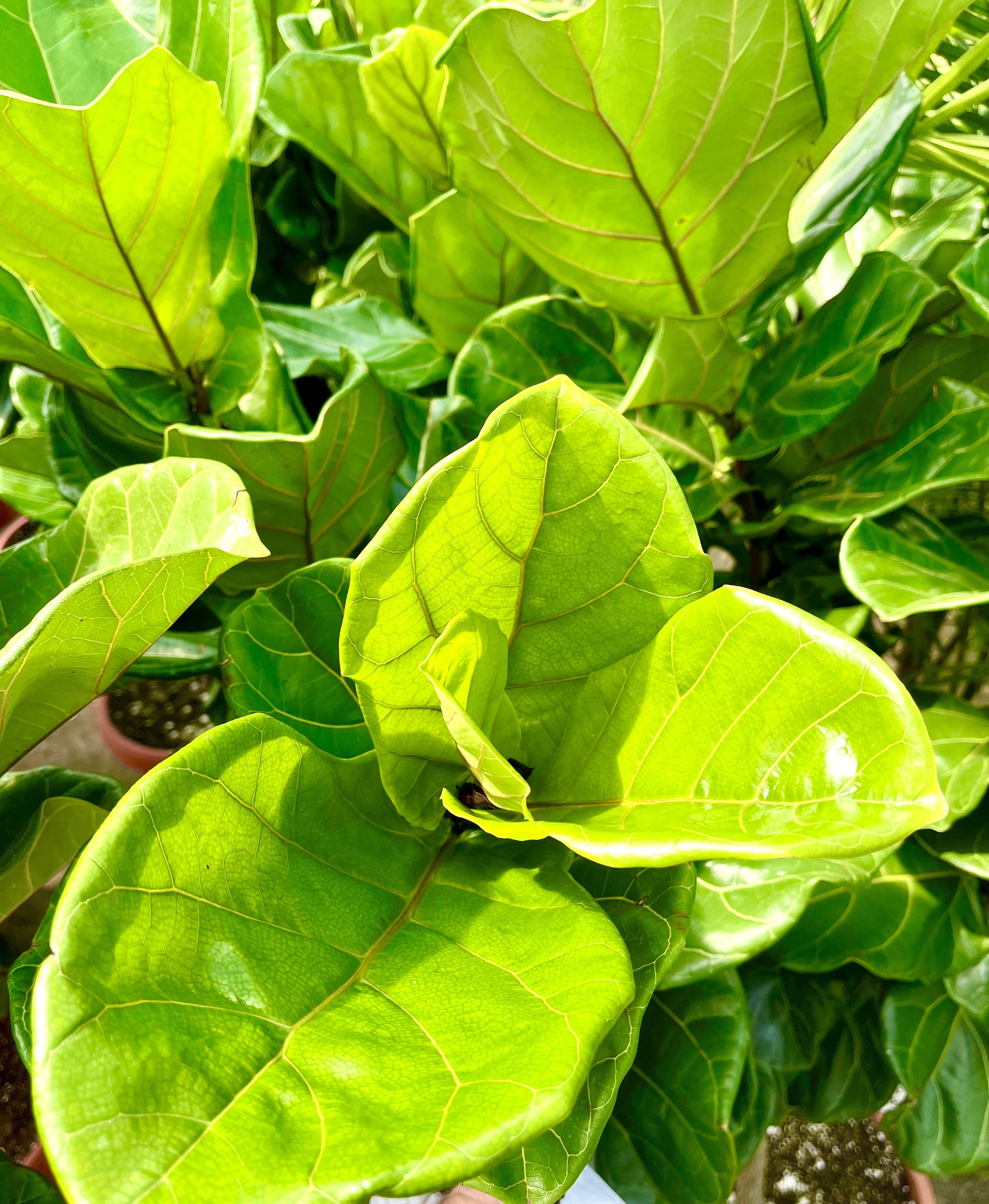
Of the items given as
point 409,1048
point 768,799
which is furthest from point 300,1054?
point 768,799

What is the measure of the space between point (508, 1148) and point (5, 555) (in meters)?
0.32

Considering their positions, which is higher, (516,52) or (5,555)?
(516,52)

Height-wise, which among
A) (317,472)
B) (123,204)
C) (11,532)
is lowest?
(11,532)

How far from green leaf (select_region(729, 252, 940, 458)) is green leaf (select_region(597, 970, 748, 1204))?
0.27 m

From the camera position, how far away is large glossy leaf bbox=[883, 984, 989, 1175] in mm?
532

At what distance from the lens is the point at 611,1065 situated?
0.95 feet

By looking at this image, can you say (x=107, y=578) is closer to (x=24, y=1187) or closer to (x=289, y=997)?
(x=289, y=997)

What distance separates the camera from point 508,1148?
0.20 m

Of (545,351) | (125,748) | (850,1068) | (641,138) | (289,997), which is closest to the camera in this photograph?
(289,997)

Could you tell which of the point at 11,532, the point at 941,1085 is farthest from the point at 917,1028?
the point at 11,532

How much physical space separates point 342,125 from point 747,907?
0.46 m

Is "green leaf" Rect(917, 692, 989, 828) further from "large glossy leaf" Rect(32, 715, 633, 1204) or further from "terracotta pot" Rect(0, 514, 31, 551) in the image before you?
"terracotta pot" Rect(0, 514, 31, 551)

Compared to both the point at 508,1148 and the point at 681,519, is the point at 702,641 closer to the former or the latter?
the point at 681,519

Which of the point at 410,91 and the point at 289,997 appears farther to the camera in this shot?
the point at 410,91
